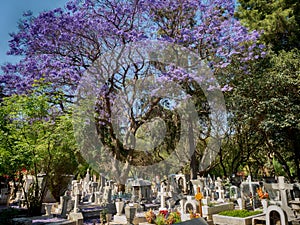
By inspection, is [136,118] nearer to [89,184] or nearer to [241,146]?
[89,184]

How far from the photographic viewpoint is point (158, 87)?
12898mm

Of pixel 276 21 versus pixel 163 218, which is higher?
pixel 276 21

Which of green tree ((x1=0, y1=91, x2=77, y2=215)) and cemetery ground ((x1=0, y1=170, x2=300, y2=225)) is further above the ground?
green tree ((x1=0, y1=91, x2=77, y2=215))

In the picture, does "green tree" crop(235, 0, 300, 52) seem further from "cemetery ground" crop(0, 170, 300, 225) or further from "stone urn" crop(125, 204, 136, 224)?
"stone urn" crop(125, 204, 136, 224)

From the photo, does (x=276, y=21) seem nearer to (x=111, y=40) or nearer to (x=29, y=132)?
(x=111, y=40)

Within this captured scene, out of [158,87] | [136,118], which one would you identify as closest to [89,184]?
[136,118]

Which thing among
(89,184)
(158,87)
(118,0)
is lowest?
(89,184)

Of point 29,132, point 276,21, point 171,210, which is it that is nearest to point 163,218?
point 171,210

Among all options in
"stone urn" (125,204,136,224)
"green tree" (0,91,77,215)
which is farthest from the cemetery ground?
"green tree" (0,91,77,215)

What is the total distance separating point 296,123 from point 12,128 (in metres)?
11.9

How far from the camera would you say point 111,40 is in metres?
12.4

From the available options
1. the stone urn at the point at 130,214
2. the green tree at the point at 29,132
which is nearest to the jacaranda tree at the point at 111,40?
the green tree at the point at 29,132

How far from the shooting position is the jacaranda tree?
38.5 ft

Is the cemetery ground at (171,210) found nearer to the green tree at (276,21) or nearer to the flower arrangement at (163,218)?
the flower arrangement at (163,218)
